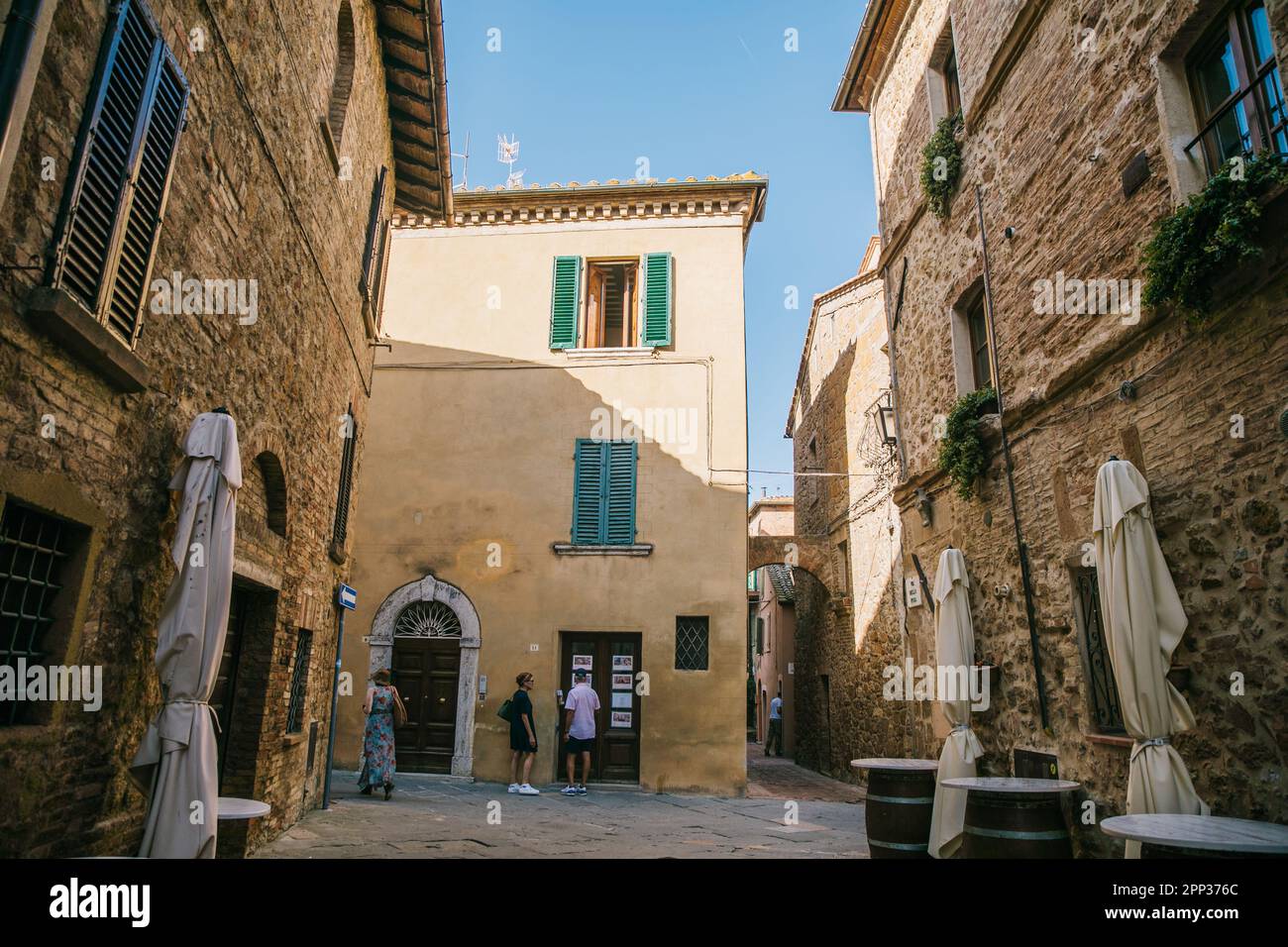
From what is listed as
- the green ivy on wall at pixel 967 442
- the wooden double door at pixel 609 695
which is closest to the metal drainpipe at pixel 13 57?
the green ivy on wall at pixel 967 442

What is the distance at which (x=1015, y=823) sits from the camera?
16.6 feet

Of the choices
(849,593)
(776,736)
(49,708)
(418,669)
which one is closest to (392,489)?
(418,669)

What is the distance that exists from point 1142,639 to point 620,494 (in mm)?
8359

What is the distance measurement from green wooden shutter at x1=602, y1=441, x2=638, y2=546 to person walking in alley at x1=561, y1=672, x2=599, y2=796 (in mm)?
2386

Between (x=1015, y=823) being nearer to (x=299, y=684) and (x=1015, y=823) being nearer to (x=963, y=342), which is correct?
Answer: (x=963, y=342)

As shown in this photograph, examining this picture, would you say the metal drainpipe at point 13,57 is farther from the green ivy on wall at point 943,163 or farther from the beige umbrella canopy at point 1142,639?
the green ivy on wall at point 943,163

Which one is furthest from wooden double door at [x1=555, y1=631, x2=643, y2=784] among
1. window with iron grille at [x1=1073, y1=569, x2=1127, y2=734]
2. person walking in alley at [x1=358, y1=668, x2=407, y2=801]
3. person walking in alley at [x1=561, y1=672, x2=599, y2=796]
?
window with iron grille at [x1=1073, y1=569, x2=1127, y2=734]

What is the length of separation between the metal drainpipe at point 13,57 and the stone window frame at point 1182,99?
5.84 m

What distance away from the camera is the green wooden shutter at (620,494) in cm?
1214

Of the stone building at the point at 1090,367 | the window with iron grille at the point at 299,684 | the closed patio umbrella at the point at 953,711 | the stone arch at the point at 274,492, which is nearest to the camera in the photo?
the stone building at the point at 1090,367

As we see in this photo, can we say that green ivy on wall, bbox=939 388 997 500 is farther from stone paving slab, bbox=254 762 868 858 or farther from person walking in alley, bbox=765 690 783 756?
person walking in alley, bbox=765 690 783 756

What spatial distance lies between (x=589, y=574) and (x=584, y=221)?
6018 millimetres

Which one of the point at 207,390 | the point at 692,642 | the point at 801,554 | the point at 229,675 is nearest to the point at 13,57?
the point at 207,390
